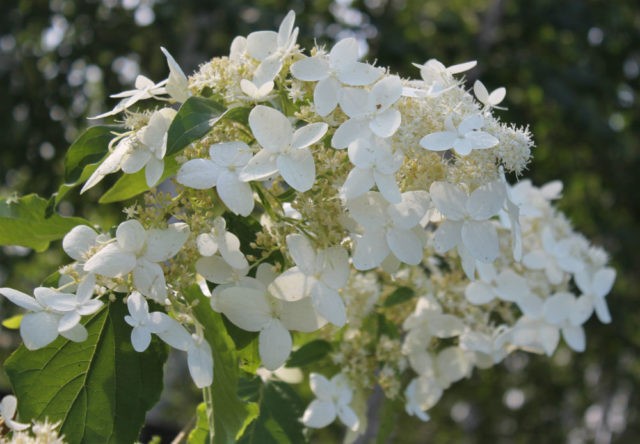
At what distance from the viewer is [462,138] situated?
0.57 metres

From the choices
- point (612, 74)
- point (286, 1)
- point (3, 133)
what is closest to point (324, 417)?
point (3, 133)

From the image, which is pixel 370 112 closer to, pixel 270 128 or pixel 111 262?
pixel 270 128

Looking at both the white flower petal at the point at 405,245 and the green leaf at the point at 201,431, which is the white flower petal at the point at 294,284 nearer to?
the white flower petal at the point at 405,245

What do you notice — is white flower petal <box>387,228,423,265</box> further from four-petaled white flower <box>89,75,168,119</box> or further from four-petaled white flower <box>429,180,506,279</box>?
four-petaled white flower <box>89,75,168,119</box>

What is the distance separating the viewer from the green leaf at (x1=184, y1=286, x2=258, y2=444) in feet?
2.11

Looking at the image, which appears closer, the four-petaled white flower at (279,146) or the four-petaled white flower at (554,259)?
the four-petaled white flower at (279,146)

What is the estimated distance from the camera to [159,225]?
604 millimetres

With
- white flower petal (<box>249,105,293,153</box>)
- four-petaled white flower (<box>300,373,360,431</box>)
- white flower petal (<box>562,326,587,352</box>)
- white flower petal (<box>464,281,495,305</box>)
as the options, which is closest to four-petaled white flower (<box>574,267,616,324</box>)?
white flower petal (<box>562,326,587,352</box>)

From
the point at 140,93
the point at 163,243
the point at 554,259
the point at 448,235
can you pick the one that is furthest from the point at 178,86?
the point at 554,259

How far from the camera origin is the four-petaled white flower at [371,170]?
1.83ft

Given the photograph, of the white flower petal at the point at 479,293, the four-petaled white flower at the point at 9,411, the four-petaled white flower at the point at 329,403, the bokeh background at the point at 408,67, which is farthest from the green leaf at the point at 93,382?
the bokeh background at the point at 408,67

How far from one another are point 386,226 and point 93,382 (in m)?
0.26

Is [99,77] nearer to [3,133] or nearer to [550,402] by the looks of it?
[3,133]

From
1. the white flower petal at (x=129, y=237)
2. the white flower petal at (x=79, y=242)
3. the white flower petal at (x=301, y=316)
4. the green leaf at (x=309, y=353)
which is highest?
the white flower petal at (x=129, y=237)
